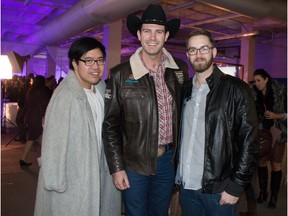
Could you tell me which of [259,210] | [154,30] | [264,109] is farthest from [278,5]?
[154,30]

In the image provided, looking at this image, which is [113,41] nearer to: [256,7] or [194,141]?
[256,7]

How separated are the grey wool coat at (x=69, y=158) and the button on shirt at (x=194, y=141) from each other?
0.54 m

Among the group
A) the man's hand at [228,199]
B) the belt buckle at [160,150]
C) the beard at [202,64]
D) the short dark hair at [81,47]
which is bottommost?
the man's hand at [228,199]

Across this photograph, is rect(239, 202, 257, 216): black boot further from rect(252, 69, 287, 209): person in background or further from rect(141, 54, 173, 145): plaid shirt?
rect(141, 54, 173, 145): plaid shirt

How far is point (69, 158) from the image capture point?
5.88 ft

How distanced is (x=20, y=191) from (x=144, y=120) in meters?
2.89

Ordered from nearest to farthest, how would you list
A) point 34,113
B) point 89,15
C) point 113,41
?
1. point 34,113
2. point 89,15
3. point 113,41

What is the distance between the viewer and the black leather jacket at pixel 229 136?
1.63 m

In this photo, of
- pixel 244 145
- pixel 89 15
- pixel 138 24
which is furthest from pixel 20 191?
pixel 89 15

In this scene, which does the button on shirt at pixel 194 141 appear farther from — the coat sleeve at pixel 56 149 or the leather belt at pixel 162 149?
the coat sleeve at pixel 56 149

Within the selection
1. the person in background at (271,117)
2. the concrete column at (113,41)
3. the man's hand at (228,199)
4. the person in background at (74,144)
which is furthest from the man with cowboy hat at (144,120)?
the concrete column at (113,41)

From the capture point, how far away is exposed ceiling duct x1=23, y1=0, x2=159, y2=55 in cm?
498

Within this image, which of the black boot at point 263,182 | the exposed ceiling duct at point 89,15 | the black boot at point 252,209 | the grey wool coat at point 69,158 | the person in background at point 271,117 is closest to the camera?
the grey wool coat at point 69,158

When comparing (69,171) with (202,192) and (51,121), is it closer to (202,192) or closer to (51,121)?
(51,121)
